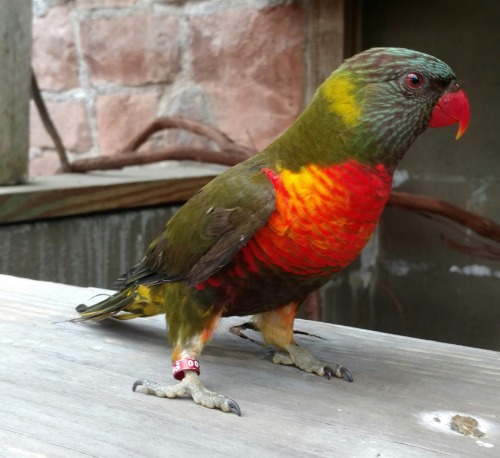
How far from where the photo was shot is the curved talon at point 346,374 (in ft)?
3.63

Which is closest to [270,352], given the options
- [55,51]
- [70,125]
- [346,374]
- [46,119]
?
[346,374]

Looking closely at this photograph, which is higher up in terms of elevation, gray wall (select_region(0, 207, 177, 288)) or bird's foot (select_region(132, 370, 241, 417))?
bird's foot (select_region(132, 370, 241, 417))

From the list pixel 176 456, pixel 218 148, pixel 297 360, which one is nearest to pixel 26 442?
pixel 176 456

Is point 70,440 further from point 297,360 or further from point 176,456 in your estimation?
point 297,360

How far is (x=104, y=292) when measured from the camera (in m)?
1.51

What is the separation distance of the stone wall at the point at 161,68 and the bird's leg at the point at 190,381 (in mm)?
1301

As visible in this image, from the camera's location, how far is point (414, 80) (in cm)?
99

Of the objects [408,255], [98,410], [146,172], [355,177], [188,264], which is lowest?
[408,255]

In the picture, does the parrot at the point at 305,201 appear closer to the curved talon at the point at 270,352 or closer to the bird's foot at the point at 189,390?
the bird's foot at the point at 189,390

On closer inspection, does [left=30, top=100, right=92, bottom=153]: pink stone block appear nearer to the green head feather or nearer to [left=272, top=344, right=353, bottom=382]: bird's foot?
[left=272, top=344, right=353, bottom=382]: bird's foot

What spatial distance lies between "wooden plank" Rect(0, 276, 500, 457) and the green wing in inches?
6.7

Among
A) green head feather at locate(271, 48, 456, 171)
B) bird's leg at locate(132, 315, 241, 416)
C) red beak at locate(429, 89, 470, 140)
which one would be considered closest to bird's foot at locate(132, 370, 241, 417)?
bird's leg at locate(132, 315, 241, 416)

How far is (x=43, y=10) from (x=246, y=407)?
2.23m

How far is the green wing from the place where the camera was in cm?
102
